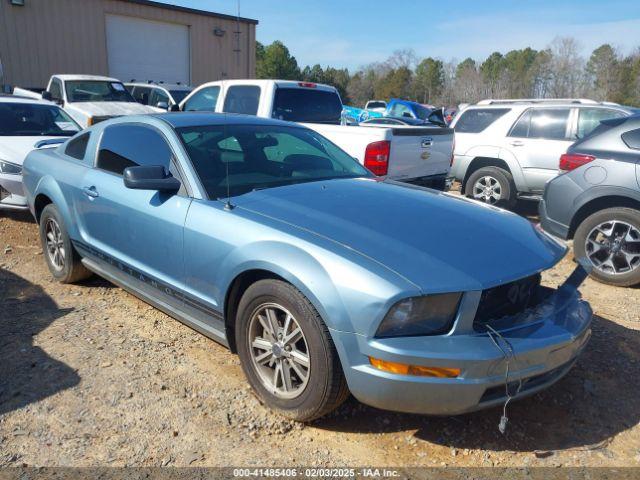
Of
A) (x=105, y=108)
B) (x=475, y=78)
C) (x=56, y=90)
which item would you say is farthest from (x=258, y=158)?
(x=475, y=78)

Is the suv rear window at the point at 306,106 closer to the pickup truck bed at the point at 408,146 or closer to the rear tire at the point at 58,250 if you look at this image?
the pickup truck bed at the point at 408,146

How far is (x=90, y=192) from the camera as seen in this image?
419cm

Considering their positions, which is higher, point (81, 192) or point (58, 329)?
point (81, 192)

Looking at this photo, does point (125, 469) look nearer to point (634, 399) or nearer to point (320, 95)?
point (634, 399)

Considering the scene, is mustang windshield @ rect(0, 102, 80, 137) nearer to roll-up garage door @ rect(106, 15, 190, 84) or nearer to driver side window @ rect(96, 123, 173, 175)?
driver side window @ rect(96, 123, 173, 175)

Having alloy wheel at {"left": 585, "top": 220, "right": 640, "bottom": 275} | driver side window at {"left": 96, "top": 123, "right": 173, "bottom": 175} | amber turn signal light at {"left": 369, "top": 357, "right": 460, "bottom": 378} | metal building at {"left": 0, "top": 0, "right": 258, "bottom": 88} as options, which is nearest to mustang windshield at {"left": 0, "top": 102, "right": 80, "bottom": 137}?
driver side window at {"left": 96, "top": 123, "right": 173, "bottom": 175}

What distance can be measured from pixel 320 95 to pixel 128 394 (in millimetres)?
5931

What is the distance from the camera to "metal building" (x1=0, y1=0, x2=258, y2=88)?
18156mm

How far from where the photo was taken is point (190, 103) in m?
8.80

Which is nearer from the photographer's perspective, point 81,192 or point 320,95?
point 81,192

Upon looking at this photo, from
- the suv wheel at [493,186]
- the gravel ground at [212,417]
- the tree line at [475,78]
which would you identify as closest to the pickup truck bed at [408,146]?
the suv wheel at [493,186]

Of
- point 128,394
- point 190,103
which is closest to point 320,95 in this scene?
point 190,103

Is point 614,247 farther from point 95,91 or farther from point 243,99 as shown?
point 95,91

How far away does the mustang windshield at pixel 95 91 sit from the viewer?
12.5m
